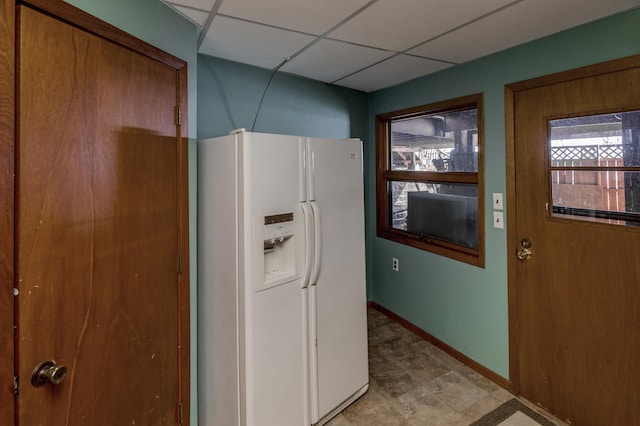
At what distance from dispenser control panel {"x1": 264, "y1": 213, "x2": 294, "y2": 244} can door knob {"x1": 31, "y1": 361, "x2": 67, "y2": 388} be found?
93 centimetres

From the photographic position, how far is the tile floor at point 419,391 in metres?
2.09

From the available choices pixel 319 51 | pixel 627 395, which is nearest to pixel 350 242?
pixel 319 51

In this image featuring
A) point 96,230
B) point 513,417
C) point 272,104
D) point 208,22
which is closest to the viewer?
point 96,230

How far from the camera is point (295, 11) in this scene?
5.53 feet

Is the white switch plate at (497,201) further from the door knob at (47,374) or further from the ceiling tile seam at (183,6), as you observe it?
the door knob at (47,374)

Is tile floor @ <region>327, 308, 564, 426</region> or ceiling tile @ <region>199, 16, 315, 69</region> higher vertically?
ceiling tile @ <region>199, 16, 315, 69</region>

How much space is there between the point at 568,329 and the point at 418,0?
79.9 inches

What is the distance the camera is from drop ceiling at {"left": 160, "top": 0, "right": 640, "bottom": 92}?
5.34 ft

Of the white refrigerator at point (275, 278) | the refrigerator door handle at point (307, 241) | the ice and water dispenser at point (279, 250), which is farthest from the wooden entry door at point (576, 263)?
the ice and water dispenser at point (279, 250)

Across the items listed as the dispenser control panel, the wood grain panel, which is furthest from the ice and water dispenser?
the wood grain panel

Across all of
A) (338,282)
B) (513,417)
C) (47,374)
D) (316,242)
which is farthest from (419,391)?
(47,374)

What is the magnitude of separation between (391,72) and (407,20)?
977 millimetres

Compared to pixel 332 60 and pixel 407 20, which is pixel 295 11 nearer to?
pixel 407 20

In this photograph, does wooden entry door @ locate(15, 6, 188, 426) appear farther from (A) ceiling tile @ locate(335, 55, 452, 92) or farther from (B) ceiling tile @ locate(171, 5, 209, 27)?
(A) ceiling tile @ locate(335, 55, 452, 92)
